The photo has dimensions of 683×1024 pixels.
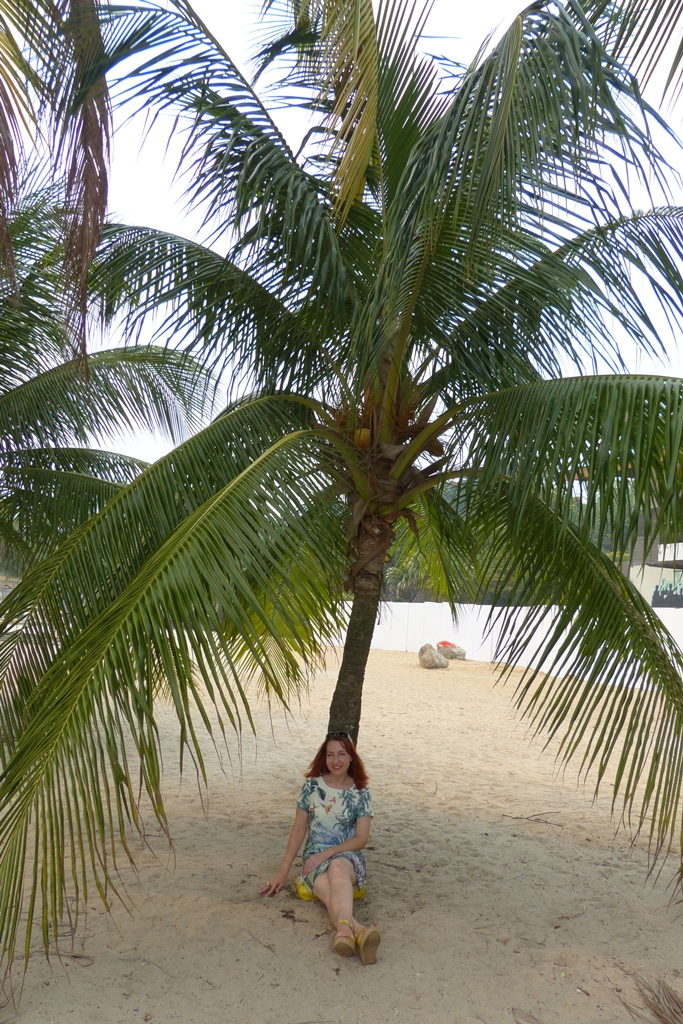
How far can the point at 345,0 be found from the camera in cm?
298

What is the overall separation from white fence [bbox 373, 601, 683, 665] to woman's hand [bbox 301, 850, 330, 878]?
573 inches

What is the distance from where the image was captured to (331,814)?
4.47 meters

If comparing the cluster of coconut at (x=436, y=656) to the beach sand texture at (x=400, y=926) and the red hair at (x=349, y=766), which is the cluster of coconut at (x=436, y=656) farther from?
the red hair at (x=349, y=766)

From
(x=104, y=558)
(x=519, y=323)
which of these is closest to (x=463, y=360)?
(x=519, y=323)

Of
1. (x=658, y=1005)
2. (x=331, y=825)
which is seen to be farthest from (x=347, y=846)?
(x=658, y=1005)

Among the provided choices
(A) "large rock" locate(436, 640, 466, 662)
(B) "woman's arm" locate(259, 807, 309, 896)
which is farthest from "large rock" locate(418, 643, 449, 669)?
(B) "woman's arm" locate(259, 807, 309, 896)

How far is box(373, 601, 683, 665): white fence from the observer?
766 inches

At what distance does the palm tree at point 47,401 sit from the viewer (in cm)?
629

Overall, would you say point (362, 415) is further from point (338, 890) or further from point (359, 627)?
point (338, 890)

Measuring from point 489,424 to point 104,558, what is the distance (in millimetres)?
2072

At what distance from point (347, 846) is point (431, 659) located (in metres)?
13.4

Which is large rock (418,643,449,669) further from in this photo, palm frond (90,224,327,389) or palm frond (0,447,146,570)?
palm frond (90,224,327,389)

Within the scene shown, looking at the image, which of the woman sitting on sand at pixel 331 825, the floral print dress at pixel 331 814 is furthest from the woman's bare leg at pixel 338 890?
the floral print dress at pixel 331 814

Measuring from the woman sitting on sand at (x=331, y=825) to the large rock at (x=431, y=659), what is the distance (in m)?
13.1
